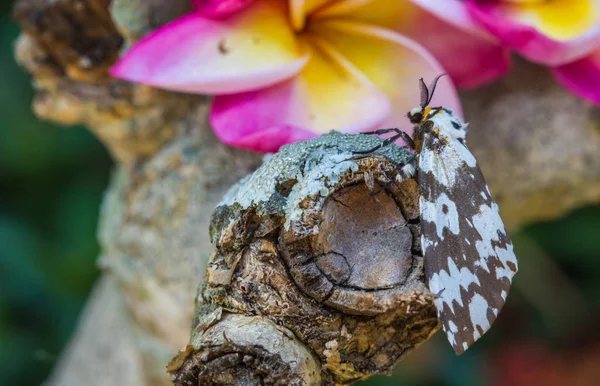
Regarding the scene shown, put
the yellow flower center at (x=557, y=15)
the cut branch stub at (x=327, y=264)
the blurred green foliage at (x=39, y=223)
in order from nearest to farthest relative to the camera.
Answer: the cut branch stub at (x=327, y=264) < the yellow flower center at (x=557, y=15) < the blurred green foliage at (x=39, y=223)

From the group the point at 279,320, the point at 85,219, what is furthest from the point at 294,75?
the point at 85,219

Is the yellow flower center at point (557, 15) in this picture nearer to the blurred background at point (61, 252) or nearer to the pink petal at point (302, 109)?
the pink petal at point (302, 109)

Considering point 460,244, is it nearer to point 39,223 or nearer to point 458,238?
point 458,238

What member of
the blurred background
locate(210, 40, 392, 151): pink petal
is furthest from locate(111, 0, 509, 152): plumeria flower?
the blurred background

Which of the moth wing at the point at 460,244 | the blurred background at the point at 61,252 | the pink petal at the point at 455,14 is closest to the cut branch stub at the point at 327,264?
the moth wing at the point at 460,244

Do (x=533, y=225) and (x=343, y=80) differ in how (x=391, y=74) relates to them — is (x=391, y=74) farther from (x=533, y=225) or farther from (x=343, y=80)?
(x=533, y=225)

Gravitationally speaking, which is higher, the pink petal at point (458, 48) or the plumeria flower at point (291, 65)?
the plumeria flower at point (291, 65)

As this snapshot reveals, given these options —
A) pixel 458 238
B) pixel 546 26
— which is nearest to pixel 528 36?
pixel 546 26
